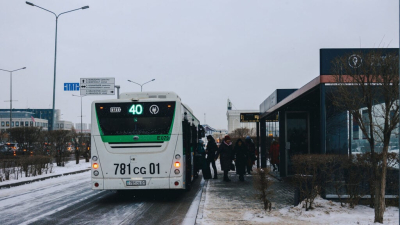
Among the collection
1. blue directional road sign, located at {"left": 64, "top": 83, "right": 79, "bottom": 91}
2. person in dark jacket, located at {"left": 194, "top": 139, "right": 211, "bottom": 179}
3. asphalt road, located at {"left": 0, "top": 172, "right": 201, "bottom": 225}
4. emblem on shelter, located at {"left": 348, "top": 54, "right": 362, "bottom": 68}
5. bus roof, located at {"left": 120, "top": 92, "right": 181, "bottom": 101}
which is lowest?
asphalt road, located at {"left": 0, "top": 172, "right": 201, "bottom": 225}

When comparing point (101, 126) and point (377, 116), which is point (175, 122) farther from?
point (377, 116)

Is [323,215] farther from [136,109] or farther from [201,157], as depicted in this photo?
[201,157]

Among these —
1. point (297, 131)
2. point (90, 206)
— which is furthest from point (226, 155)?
point (90, 206)

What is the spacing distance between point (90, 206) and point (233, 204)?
379 centimetres

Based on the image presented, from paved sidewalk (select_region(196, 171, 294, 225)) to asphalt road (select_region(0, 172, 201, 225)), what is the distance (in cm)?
58

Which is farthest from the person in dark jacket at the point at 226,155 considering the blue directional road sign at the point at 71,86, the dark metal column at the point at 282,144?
the blue directional road sign at the point at 71,86

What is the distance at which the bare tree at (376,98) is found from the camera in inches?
284

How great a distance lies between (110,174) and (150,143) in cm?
137

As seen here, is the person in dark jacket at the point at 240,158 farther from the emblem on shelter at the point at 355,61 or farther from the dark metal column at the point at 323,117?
Result: the emblem on shelter at the point at 355,61

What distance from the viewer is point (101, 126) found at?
1164 cm

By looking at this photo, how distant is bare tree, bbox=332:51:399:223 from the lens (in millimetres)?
7211

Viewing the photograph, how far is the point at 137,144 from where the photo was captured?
11.5 metres

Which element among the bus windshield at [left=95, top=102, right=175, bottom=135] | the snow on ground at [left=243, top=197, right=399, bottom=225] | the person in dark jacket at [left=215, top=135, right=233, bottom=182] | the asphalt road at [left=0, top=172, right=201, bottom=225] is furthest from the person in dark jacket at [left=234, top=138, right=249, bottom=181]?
the snow on ground at [left=243, top=197, right=399, bottom=225]

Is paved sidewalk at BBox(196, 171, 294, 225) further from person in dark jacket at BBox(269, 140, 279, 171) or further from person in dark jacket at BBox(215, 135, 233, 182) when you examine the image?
person in dark jacket at BBox(269, 140, 279, 171)
